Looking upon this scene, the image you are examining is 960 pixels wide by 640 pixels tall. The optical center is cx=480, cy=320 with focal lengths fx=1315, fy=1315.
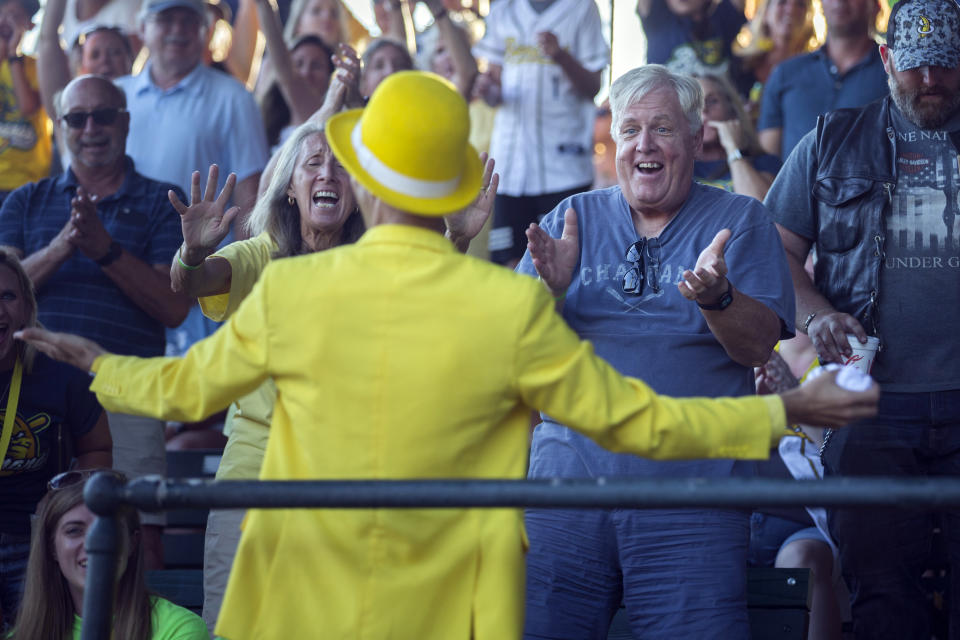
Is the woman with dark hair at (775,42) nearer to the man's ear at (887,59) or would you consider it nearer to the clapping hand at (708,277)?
the man's ear at (887,59)

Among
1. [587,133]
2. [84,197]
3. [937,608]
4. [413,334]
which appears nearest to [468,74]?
[587,133]

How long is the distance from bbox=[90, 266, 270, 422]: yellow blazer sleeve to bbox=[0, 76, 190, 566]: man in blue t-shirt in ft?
7.84

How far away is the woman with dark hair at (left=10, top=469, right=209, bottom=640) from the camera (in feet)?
11.8

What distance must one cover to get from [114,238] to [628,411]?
130 inches

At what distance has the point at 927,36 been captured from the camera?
3.95 metres

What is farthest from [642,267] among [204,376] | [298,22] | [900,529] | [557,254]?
[298,22]

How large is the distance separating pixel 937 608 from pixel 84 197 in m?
3.19

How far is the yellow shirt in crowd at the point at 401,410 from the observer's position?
8.02ft

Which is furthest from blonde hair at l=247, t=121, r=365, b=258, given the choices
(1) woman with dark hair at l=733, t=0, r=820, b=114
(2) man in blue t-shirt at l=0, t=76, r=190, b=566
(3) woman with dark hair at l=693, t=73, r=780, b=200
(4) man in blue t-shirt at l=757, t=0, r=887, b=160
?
(1) woman with dark hair at l=733, t=0, r=820, b=114

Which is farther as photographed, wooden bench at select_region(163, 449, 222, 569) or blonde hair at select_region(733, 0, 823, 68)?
blonde hair at select_region(733, 0, 823, 68)

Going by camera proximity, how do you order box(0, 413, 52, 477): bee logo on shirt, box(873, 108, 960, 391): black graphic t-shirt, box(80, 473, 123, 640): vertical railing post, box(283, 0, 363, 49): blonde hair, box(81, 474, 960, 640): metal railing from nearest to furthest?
box(81, 474, 960, 640): metal railing < box(80, 473, 123, 640): vertical railing post < box(873, 108, 960, 391): black graphic t-shirt < box(0, 413, 52, 477): bee logo on shirt < box(283, 0, 363, 49): blonde hair

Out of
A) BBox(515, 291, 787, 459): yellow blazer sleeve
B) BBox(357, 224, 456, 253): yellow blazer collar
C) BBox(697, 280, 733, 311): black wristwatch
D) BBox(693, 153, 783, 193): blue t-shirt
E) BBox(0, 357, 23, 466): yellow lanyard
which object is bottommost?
BBox(0, 357, 23, 466): yellow lanyard

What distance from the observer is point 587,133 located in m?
6.88

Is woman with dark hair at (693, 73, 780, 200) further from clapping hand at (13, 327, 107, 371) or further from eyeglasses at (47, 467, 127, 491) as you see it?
clapping hand at (13, 327, 107, 371)
